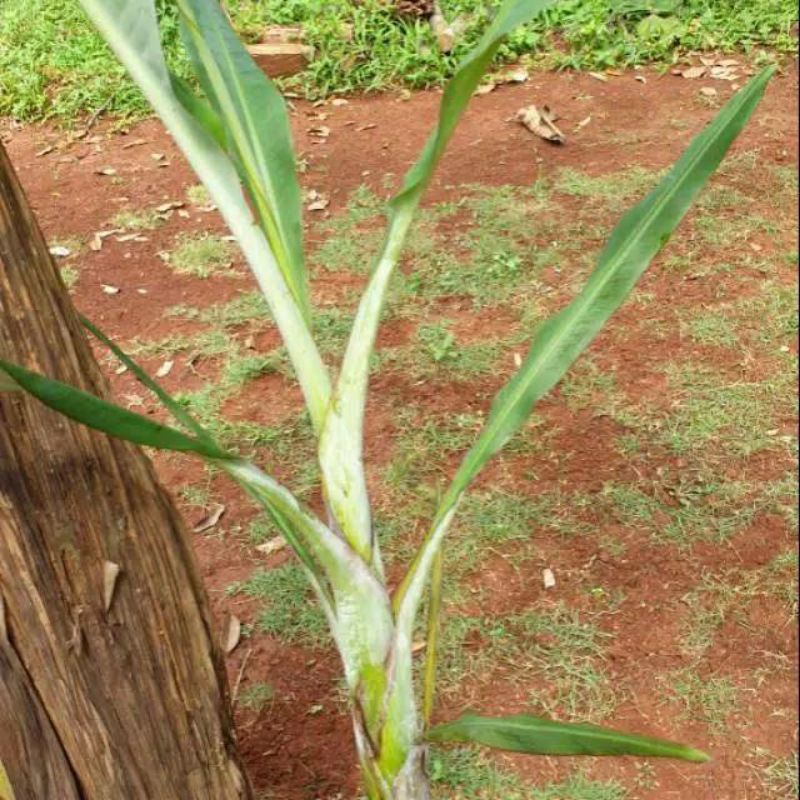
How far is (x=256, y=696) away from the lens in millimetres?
2451

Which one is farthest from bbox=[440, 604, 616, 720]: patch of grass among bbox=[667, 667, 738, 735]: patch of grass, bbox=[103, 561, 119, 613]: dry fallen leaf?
bbox=[103, 561, 119, 613]: dry fallen leaf

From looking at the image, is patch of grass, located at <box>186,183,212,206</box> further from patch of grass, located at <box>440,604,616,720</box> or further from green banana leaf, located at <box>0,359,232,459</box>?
green banana leaf, located at <box>0,359,232,459</box>

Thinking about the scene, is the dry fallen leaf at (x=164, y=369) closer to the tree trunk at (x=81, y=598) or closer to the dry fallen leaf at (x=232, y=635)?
the dry fallen leaf at (x=232, y=635)

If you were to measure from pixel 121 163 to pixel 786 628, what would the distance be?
3861mm

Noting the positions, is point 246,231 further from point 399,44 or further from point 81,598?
point 399,44

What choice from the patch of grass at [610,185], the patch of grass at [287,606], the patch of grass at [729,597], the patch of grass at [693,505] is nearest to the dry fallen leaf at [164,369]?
the patch of grass at [287,606]

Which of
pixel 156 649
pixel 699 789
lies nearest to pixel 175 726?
pixel 156 649

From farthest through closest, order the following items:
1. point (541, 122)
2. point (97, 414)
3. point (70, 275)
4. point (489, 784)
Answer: point (541, 122) → point (70, 275) → point (489, 784) → point (97, 414)

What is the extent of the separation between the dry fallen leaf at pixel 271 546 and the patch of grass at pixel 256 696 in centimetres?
46

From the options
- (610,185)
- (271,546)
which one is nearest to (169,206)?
(610,185)

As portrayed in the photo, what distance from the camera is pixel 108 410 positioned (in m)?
1.19

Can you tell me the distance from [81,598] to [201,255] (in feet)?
9.63

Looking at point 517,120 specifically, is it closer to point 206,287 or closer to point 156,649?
point 206,287

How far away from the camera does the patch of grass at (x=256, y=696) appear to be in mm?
2428
